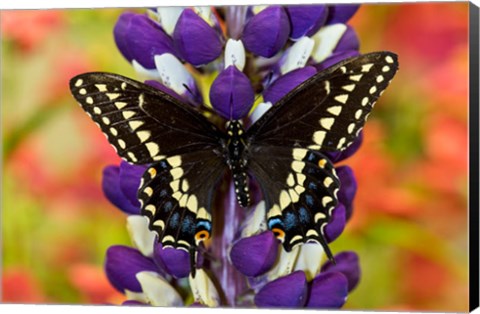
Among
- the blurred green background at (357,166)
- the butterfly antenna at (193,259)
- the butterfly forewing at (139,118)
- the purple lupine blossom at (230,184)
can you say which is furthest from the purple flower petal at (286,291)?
the blurred green background at (357,166)

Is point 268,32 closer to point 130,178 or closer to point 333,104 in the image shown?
point 333,104

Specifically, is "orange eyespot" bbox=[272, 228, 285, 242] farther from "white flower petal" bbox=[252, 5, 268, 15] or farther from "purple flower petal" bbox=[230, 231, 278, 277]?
"white flower petal" bbox=[252, 5, 268, 15]

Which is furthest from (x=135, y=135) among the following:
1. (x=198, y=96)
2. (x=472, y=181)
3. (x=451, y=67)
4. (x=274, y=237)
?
(x=451, y=67)

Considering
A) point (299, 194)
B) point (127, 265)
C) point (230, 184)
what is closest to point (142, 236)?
point (127, 265)

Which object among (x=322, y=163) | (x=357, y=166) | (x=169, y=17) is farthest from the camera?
(x=357, y=166)

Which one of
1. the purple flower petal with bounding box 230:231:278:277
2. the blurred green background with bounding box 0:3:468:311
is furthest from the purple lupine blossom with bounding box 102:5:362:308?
the blurred green background with bounding box 0:3:468:311

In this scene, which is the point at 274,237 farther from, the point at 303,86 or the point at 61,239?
the point at 61,239
